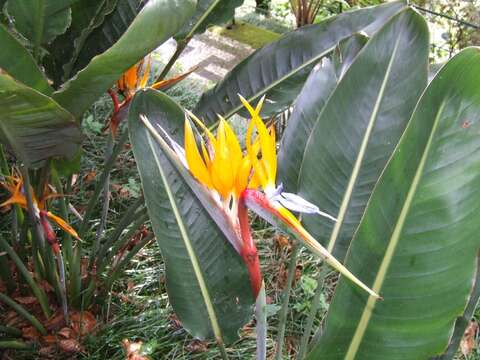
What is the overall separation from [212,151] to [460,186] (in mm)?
328

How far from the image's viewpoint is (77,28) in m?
1.07

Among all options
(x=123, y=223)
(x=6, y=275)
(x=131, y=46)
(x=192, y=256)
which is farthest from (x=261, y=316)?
(x=6, y=275)

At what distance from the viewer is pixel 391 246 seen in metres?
0.73

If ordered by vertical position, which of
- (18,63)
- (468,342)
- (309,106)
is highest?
(18,63)

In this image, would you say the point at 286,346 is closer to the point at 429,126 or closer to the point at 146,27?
the point at 429,126

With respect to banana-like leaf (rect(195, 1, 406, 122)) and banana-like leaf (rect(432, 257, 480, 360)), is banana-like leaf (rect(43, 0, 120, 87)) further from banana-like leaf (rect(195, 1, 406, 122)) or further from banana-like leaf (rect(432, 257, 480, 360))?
banana-like leaf (rect(432, 257, 480, 360))

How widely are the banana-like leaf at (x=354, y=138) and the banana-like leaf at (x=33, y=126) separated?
1.30 feet

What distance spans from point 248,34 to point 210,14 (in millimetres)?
2261

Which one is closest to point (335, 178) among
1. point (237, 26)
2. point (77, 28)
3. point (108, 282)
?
point (77, 28)

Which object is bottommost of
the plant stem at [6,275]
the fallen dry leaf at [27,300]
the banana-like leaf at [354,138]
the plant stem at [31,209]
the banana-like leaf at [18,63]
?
the fallen dry leaf at [27,300]

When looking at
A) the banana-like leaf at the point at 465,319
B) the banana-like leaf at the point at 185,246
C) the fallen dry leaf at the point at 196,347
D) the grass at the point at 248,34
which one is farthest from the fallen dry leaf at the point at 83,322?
the grass at the point at 248,34

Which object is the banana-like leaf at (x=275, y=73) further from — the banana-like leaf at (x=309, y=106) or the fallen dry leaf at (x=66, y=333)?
the fallen dry leaf at (x=66, y=333)

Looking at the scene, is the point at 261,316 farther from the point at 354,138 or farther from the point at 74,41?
the point at 74,41

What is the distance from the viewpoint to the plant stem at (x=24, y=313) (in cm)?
116
